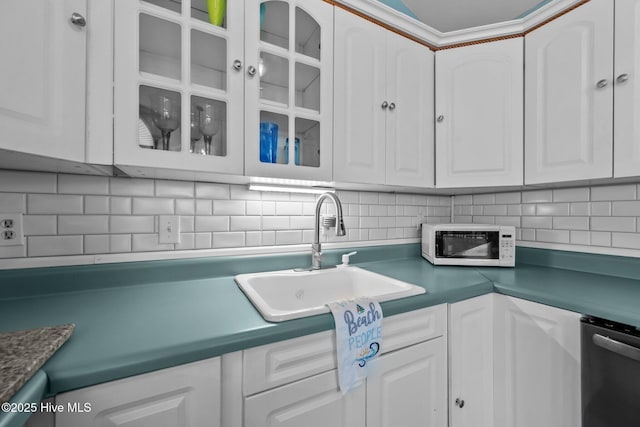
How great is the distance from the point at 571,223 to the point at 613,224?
0.16m

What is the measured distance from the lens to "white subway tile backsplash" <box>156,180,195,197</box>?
1.15 metres

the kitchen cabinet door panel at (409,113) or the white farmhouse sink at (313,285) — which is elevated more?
the kitchen cabinet door panel at (409,113)

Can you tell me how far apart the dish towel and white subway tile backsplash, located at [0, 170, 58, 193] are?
1.08 m

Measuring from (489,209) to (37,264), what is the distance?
2.34m

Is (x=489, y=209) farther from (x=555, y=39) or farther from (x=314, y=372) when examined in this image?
(x=314, y=372)

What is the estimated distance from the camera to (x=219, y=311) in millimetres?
834

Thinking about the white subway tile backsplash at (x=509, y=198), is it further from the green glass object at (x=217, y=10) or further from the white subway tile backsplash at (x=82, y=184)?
the white subway tile backsplash at (x=82, y=184)

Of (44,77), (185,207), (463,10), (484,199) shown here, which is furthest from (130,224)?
(484,199)

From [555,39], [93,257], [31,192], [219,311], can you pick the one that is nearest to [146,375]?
[219,311]

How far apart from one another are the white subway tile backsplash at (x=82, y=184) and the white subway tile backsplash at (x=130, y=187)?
0.07 feet

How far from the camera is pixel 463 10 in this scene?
1.48 meters

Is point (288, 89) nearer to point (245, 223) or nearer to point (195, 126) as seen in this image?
point (195, 126)

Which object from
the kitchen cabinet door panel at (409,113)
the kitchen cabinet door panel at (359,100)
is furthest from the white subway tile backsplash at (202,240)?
the kitchen cabinet door panel at (409,113)

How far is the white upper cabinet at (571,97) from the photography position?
1.12 meters
